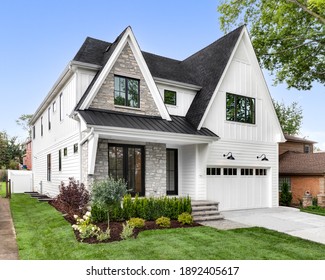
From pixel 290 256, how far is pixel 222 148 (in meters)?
7.74

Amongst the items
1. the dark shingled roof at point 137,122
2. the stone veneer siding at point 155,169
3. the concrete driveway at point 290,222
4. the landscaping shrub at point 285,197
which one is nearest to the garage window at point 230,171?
the concrete driveway at point 290,222

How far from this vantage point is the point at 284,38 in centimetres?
1952

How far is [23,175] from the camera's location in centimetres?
2317

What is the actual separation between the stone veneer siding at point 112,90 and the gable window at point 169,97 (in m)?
1.43

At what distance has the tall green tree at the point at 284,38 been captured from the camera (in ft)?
62.3

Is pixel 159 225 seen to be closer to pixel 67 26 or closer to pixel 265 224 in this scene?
pixel 265 224

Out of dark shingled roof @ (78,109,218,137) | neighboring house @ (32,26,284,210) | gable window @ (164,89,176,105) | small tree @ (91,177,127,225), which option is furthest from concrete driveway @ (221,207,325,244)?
gable window @ (164,89,176,105)

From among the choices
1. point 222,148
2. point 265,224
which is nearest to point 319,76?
point 222,148

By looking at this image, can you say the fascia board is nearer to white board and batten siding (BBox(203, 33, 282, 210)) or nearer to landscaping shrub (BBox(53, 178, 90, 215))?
white board and batten siding (BBox(203, 33, 282, 210))

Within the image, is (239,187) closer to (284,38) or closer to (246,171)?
(246,171)

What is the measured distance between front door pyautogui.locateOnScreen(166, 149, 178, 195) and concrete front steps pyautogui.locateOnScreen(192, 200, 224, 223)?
7.32 feet

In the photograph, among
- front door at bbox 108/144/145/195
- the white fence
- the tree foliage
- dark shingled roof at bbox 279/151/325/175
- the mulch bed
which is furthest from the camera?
the tree foliage

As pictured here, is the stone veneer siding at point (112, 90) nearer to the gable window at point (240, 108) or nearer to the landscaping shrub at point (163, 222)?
the gable window at point (240, 108)

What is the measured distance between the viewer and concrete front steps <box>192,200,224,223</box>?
1109 centimetres
